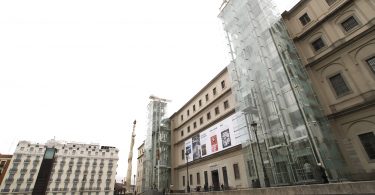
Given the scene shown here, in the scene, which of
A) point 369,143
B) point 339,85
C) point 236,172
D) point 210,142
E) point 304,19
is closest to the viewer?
point 369,143

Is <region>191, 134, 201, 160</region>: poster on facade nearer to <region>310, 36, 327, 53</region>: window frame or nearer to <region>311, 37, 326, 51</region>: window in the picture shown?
<region>310, 36, 327, 53</region>: window frame

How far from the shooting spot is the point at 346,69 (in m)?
17.5

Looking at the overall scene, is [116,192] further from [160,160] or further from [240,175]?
[240,175]

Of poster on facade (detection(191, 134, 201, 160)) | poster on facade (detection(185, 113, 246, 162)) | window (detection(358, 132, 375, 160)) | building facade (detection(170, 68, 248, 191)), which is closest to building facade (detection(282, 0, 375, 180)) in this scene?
window (detection(358, 132, 375, 160))

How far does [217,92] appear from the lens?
32312 millimetres

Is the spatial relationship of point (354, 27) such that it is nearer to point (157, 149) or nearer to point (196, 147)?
point (196, 147)

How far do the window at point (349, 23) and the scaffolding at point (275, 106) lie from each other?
4.57 metres

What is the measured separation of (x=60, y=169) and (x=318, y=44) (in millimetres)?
89805

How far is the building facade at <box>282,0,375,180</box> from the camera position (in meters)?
15.5

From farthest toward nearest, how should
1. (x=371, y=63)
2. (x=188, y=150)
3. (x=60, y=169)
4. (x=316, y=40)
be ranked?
(x=60, y=169)
(x=188, y=150)
(x=316, y=40)
(x=371, y=63)

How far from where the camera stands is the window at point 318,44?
20031mm

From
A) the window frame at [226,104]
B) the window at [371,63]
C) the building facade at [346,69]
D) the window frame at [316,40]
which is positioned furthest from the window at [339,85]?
the window frame at [226,104]

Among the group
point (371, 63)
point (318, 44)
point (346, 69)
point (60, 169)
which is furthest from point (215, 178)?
point (60, 169)

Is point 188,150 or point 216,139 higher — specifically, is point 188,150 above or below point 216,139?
above
